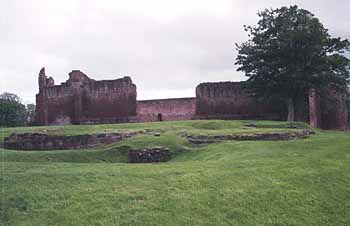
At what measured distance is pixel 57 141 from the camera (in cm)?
1627

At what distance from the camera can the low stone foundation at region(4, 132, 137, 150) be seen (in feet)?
52.2

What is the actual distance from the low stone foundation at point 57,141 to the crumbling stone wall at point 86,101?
1300cm

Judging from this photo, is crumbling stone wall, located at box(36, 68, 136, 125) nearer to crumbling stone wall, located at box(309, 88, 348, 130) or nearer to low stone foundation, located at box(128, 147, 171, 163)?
crumbling stone wall, located at box(309, 88, 348, 130)

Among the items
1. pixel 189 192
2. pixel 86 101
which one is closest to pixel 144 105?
pixel 86 101

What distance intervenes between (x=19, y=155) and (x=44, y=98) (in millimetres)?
19418

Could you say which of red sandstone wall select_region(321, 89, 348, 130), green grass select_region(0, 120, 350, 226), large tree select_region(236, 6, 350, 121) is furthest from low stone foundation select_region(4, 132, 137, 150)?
red sandstone wall select_region(321, 89, 348, 130)

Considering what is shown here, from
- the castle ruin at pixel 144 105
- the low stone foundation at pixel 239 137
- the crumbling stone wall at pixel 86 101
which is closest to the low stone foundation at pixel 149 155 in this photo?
the low stone foundation at pixel 239 137

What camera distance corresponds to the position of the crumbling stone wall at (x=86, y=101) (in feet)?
96.9

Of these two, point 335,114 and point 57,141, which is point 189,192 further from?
point 335,114

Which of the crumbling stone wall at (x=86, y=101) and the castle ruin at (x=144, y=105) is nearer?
the castle ruin at (x=144, y=105)

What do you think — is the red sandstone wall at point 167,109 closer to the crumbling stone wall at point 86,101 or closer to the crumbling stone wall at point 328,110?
the crumbling stone wall at point 86,101

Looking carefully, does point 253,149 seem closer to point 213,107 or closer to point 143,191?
point 143,191

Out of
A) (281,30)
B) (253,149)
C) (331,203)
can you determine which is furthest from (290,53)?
(331,203)

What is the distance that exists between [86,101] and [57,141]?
14069 mm
